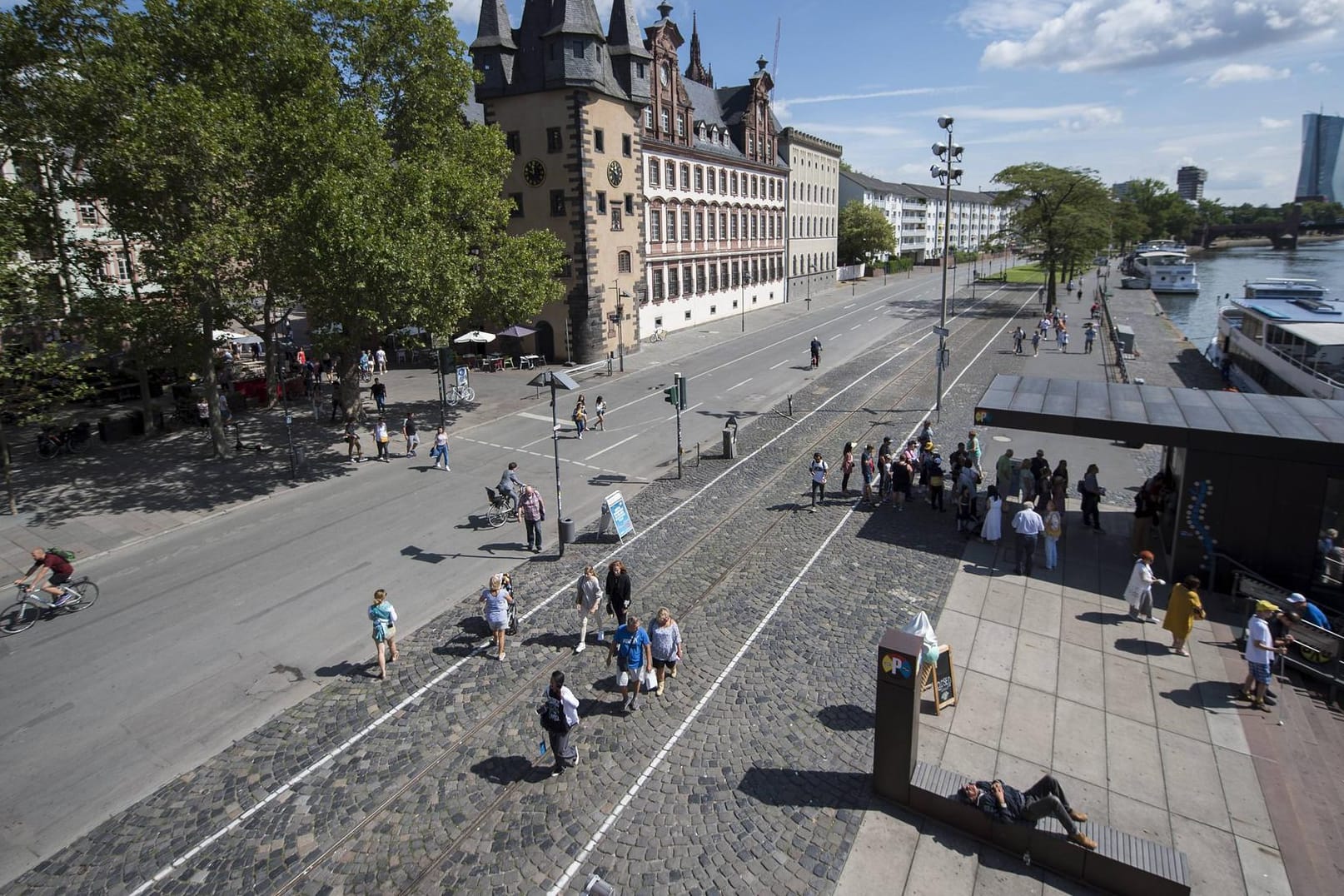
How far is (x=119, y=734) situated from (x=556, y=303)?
34.4 m

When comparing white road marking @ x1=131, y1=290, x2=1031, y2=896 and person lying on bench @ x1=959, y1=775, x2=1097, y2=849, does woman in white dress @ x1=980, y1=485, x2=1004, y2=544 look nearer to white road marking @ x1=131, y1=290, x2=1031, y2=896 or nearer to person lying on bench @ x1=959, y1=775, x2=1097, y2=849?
white road marking @ x1=131, y1=290, x2=1031, y2=896

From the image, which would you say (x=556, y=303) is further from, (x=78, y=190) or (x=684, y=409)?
(x=78, y=190)

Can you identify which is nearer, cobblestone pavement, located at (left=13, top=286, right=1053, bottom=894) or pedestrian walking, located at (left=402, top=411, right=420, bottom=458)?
cobblestone pavement, located at (left=13, top=286, right=1053, bottom=894)

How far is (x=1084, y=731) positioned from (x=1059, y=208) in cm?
6535

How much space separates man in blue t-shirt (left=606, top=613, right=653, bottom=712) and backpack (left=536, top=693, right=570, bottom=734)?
1551 mm

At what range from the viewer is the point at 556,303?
4331 cm

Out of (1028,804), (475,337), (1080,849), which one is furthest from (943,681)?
(475,337)

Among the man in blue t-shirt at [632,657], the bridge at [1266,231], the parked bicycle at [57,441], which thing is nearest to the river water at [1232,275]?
the bridge at [1266,231]

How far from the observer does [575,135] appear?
40656mm

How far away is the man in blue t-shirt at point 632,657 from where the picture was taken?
10914mm

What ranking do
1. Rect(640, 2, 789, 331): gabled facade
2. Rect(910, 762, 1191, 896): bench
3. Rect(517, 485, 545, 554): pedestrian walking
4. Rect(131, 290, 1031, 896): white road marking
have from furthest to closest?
Rect(640, 2, 789, 331): gabled facade → Rect(517, 485, 545, 554): pedestrian walking → Rect(131, 290, 1031, 896): white road marking → Rect(910, 762, 1191, 896): bench

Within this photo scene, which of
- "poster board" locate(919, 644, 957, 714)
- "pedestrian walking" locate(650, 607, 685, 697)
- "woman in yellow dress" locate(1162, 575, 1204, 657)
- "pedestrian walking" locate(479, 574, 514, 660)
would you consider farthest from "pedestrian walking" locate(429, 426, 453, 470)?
"woman in yellow dress" locate(1162, 575, 1204, 657)

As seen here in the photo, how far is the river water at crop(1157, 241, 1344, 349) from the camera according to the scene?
243 feet

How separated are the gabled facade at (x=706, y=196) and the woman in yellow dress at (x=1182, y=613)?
4065 cm
